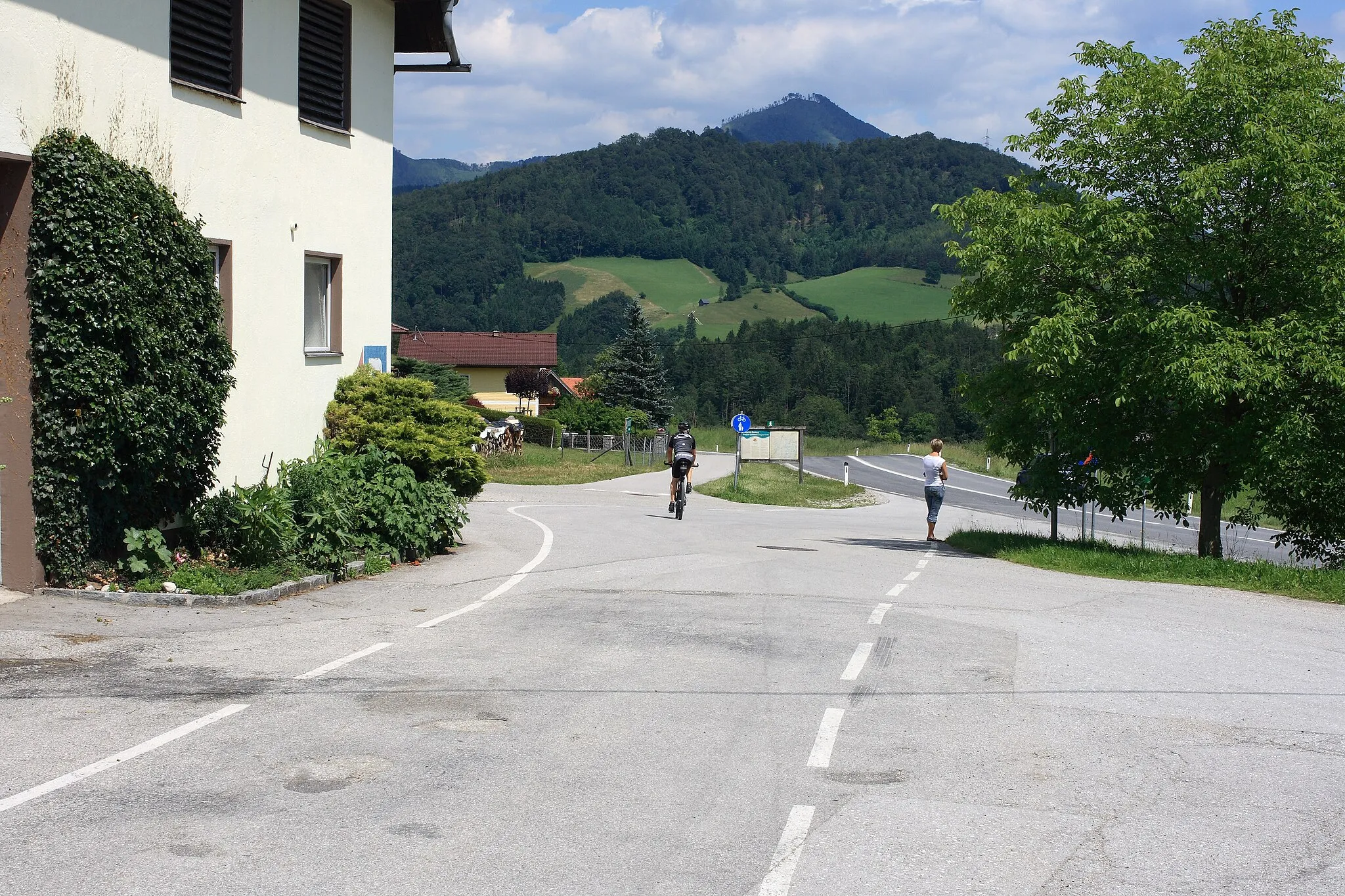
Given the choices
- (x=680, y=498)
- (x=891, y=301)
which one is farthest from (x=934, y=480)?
(x=891, y=301)

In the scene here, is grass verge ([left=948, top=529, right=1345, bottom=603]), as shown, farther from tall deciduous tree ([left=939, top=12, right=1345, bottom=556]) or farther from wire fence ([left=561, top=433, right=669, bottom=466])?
wire fence ([left=561, top=433, right=669, bottom=466])

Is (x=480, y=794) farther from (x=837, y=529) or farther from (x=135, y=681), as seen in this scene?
(x=837, y=529)

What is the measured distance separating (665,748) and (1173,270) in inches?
515

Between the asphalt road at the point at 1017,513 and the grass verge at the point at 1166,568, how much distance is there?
128 cm

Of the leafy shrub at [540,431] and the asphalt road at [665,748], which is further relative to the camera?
the leafy shrub at [540,431]

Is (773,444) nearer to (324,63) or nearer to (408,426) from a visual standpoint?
(408,426)

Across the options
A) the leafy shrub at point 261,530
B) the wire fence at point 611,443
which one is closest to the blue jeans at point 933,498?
the leafy shrub at point 261,530

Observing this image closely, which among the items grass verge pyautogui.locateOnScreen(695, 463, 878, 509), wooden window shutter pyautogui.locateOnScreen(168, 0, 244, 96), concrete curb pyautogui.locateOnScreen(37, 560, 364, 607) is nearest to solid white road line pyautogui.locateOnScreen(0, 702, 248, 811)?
concrete curb pyautogui.locateOnScreen(37, 560, 364, 607)

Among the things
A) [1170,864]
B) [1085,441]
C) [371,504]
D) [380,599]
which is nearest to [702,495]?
[1085,441]

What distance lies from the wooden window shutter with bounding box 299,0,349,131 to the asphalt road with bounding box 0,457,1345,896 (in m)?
6.36

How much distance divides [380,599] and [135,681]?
159 inches

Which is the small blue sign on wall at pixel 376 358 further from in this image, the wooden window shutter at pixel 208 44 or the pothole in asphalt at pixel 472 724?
the pothole in asphalt at pixel 472 724

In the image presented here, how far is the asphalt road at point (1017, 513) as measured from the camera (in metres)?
32.2

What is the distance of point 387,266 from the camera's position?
16328 mm
